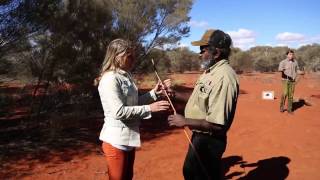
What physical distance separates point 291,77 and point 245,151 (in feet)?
15.8

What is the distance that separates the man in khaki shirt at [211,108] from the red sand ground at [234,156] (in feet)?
4.04

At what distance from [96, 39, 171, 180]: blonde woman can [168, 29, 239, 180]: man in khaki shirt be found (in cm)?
29

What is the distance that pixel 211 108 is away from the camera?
3.34m

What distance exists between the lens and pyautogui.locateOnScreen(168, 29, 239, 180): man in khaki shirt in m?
3.31

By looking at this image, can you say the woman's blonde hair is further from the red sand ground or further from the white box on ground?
the white box on ground

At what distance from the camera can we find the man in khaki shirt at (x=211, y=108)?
A: 331cm

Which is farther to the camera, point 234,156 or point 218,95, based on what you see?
point 234,156

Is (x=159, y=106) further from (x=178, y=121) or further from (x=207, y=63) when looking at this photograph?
(x=207, y=63)

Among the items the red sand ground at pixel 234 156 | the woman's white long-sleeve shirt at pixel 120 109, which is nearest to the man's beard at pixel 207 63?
the woman's white long-sleeve shirt at pixel 120 109

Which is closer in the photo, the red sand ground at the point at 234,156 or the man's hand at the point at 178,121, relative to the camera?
the man's hand at the point at 178,121

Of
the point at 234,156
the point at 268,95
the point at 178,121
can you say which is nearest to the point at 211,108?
the point at 178,121

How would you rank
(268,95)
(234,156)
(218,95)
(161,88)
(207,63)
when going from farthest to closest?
(268,95)
(234,156)
(161,88)
(207,63)
(218,95)

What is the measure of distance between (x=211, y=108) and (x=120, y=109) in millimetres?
763

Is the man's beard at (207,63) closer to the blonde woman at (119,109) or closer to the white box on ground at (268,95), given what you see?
the blonde woman at (119,109)
